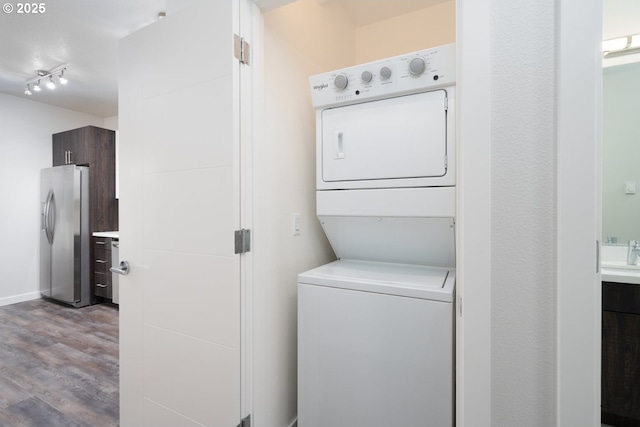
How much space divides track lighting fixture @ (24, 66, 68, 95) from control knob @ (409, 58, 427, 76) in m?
3.56

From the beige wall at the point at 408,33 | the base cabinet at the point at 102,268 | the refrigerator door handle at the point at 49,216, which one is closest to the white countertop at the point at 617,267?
the beige wall at the point at 408,33

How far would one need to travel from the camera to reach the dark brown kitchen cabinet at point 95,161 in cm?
384

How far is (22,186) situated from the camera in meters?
3.91

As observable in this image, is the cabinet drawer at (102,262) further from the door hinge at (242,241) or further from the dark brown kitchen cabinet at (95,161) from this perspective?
the door hinge at (242,241)

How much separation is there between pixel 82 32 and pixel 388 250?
9.73 feet

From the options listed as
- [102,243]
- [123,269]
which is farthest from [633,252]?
[102,243]

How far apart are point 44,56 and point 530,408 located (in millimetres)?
4207

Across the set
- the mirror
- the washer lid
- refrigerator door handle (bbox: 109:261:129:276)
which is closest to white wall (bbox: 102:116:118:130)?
refrigerator door handle (bbox: 109:261:129:276)

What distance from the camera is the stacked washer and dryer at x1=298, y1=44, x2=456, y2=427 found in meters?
1.15

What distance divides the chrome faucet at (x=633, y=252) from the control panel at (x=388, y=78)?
1.56 meters

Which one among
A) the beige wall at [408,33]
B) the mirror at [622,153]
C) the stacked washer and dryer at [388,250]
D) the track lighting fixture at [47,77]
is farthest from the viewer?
the track lighting fixture at [47,77]

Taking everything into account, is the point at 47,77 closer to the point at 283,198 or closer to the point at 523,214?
the point at 283,198

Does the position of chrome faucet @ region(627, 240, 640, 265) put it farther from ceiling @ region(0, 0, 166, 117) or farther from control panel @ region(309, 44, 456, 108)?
ceiling @ region(0, 0, 166, 117)

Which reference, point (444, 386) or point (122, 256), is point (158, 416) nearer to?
point (122, 256)
